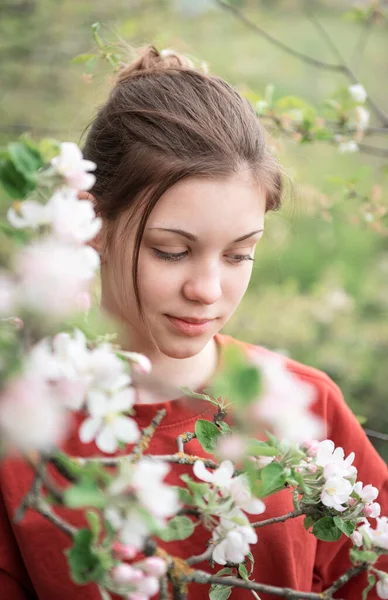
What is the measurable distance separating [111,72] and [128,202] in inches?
20.4

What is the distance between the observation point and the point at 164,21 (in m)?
3.45

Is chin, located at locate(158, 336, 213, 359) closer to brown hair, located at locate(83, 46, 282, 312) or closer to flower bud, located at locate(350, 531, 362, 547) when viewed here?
brown hair, located at locate(83, 46, 282, 312)

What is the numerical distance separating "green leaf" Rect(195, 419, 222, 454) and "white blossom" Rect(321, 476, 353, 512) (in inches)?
A: 5.1

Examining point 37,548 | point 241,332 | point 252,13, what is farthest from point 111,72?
point 252,13

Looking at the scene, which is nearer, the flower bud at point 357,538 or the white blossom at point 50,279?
the white blossom at point 50,279

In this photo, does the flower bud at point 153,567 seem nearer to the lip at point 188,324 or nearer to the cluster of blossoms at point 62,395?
the cluster of blossoms at point 62,395

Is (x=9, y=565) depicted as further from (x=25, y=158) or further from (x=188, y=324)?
(x=25, y=158)

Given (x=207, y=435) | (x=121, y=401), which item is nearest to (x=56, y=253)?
(x=121, y=401)

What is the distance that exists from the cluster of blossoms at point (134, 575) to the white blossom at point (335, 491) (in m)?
0.25

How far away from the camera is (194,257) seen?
3.35 feet

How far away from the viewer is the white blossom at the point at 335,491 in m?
0.77

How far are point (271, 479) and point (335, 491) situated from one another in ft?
0.37

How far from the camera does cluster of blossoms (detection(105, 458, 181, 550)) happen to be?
53 cm

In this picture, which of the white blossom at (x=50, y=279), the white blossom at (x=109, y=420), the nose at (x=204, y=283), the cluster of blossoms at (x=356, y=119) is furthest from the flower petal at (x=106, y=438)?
the cluster of blossoms at (x=356, y=119)
